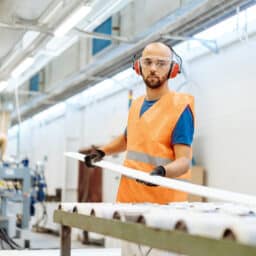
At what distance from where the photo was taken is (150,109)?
203cm

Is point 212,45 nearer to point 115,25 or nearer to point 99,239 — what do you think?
point 115,25

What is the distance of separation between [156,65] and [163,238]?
3.55 ft

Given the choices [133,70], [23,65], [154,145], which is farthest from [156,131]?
[23,65]

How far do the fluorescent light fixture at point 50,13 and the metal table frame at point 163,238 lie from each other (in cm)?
354

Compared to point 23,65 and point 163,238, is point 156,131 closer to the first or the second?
point 163,238

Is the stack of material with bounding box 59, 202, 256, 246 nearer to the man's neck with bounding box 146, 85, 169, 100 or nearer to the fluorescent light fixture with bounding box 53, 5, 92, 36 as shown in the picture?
the man's neck with bounding box 146, 85, 169, 100

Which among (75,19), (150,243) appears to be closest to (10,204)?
(75,19)

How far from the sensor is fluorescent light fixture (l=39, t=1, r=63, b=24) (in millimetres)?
4750

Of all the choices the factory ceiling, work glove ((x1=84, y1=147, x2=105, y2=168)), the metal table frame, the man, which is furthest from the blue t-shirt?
the factory ceiling

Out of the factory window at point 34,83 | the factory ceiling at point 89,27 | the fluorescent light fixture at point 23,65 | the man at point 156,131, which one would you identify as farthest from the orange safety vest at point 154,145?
the factory window at point 34,83

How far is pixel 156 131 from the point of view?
1.96 meters

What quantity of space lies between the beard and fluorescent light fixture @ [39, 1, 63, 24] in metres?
2.90

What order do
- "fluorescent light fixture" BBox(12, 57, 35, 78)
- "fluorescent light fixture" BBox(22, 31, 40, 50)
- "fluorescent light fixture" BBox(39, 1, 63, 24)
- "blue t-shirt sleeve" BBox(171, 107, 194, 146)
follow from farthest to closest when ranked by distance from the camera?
"fluorescent light fixture" BBox(12, 57, 35, 78) < "fluorescent light fixture" BBox(22, 31, 40, 50) < "fluorescent light fixture" BBox(39, 1, 63, 24) < "blue t-shirt sleeve" BBox(171, 107, 194, 146)

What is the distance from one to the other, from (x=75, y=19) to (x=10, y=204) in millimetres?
2251
